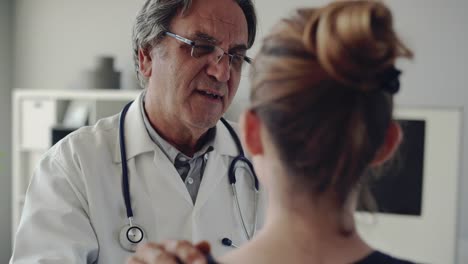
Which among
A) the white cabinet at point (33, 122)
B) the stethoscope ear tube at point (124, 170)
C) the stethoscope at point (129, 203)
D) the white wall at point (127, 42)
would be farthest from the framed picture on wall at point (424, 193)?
the white cabinet at point (33, 122)

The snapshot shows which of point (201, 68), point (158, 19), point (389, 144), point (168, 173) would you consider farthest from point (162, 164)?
point (389, 144)

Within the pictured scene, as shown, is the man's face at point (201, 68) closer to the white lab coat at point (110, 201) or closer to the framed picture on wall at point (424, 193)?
the white lab coat at point (110, 201)

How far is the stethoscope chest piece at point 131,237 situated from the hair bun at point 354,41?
782 mm

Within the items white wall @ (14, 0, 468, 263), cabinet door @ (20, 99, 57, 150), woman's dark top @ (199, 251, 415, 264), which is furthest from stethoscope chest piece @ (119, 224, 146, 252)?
cabinet door @ (20, 99, 57, 150)

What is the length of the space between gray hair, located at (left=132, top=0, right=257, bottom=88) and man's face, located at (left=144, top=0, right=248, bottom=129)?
20 mm

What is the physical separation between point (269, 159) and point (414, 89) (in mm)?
2805

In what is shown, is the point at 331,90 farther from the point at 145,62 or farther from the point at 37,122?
the point at 37,122

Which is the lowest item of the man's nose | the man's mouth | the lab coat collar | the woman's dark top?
the woman's dark top

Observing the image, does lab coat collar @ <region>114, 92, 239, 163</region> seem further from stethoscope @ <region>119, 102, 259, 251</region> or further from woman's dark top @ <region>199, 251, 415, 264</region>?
woman's dark top @ <region>199, 251, 415, 264</region>

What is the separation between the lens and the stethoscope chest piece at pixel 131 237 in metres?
1.31

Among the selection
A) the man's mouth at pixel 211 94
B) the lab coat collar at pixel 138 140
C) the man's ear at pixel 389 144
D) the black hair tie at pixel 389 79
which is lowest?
the lab coat collar at pixel 138 140

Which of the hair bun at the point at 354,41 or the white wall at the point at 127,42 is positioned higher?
the white wall at the point at 127,42

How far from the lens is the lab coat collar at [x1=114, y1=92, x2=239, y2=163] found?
1.42 metres

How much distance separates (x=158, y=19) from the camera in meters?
1.45
